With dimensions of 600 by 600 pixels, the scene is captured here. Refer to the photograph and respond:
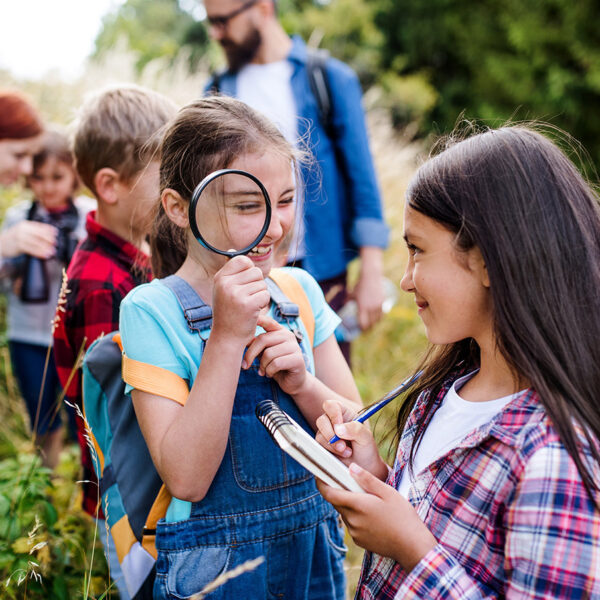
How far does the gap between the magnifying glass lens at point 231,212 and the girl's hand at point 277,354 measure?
0.68 feet

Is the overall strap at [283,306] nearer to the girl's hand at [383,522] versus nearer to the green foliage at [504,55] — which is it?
the girl's hand at [383,522]

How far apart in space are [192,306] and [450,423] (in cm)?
70

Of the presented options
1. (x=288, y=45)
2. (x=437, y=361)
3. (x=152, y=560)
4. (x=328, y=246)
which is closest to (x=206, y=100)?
(x=437, y=361)

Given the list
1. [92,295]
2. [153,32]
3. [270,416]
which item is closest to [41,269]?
[92,295]

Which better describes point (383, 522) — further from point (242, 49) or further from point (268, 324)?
point (242, 49)

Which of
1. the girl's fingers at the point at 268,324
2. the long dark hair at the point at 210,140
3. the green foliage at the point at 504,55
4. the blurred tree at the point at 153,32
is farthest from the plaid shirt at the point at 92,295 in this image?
the green foliage at the point at 504,55

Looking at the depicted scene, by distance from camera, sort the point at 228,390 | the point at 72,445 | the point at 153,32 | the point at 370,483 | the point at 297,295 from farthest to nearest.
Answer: the point at 153,32
the point at 72,445
the point at 297,295
the point at 228,390
the point at 370,483

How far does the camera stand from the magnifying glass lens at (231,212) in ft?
5.10

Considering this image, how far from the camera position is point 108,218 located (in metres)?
2.36

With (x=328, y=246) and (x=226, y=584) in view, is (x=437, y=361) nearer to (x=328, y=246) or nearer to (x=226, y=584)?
(x=226, y=584)

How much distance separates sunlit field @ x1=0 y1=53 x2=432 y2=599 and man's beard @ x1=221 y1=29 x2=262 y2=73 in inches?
46.7

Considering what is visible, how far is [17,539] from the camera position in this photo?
2098 millimetres

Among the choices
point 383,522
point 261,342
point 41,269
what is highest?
point 261,342

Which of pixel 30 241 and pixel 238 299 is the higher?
pixel 238 299
